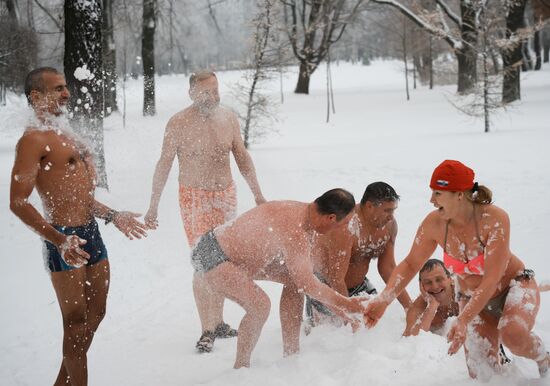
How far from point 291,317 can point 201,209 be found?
113 centimetres

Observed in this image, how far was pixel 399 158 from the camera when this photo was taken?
10898mm

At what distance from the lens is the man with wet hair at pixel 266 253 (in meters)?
3.43

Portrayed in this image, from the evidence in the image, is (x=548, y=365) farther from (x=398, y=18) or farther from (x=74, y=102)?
(x=398, y=18)

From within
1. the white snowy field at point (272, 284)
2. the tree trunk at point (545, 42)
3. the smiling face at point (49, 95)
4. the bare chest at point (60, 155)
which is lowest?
the white snowy field at point (272, 284)

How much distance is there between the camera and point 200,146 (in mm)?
4543

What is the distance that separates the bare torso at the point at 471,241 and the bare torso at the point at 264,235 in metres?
0.76

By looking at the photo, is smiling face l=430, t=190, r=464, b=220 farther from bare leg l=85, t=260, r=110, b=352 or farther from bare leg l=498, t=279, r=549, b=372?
bare leg l=85, t=260, r=110, b=352

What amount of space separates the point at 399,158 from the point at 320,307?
6940 millimetres

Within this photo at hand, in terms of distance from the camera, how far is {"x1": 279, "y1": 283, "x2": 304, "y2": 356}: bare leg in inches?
157

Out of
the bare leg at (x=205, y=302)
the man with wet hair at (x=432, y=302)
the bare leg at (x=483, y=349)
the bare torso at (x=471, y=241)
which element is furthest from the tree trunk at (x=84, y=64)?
the bare leg at (x=483, y=349)

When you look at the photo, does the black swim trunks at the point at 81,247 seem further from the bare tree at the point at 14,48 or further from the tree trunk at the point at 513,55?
the tree trunk at the point at 513,55

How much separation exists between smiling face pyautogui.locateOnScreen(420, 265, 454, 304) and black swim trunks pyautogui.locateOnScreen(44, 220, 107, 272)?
92.8 inches

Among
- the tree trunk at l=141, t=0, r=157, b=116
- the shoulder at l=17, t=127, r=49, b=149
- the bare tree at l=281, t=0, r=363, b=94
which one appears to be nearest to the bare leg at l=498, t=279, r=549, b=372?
the shoulder at l=17, t=127, r=49, b=149

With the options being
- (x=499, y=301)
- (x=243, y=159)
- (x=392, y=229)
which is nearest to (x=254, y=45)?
(x=243, y=159)
